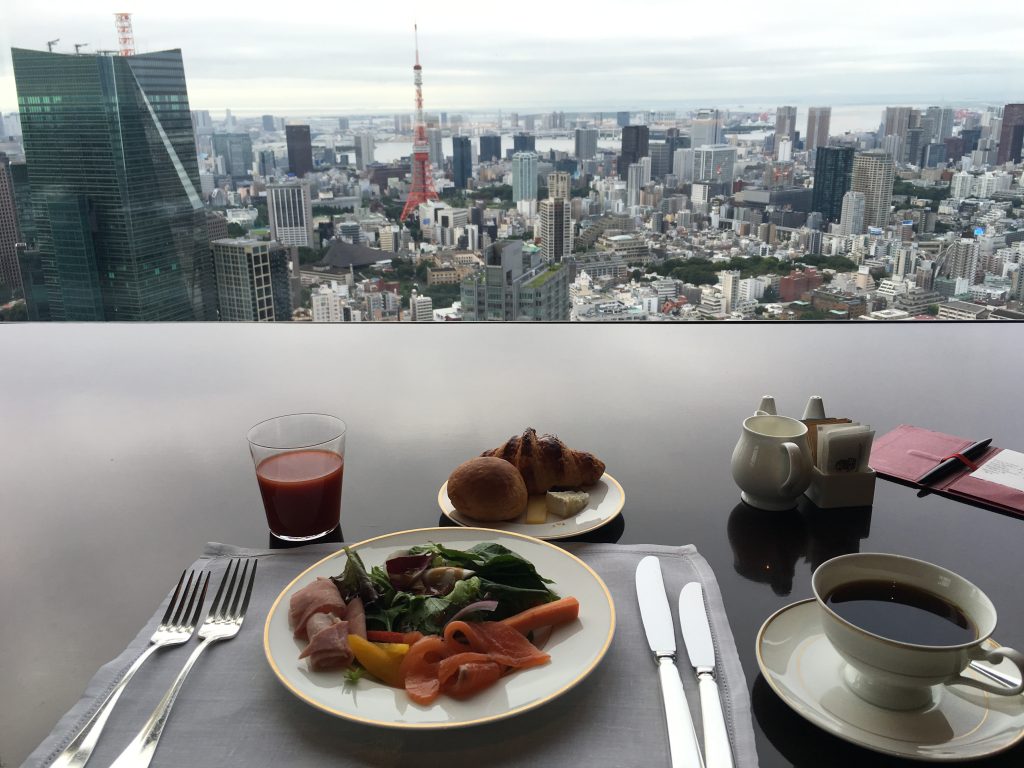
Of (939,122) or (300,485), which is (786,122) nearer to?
(939,122)

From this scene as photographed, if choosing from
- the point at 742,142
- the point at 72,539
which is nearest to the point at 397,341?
the point at 72,539

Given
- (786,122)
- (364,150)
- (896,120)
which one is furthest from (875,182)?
(364,150)

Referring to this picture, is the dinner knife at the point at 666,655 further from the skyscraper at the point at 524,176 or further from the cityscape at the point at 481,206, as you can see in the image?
the skyscraper at the point at 524,176

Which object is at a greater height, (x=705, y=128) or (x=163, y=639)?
(x=705, y=128)

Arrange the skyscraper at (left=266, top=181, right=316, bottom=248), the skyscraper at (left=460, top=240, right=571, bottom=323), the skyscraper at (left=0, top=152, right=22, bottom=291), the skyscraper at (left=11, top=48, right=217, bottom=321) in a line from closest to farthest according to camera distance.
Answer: the skyscraper at (left=460, top=240, right=571, bottom=323), the skyscraper at (left=0, top=152, right=22, bottom=291), the skyscraper at (left=11, top=48, right=217, bottom=321), the skyscraper at (left=266, top=181, right=316, bottom=248)

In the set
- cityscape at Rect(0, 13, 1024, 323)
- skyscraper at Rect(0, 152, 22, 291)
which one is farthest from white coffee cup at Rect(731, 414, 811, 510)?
skyscraper at Rect(0, 152, 22, 291)

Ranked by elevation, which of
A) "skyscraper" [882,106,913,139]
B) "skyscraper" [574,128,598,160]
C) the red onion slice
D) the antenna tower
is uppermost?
the antenna tower

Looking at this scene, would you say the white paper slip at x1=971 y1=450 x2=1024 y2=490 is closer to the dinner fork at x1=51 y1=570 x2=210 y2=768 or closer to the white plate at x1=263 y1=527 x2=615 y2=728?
the white plate at x1=263 y1=527 x2=615 y2=728
